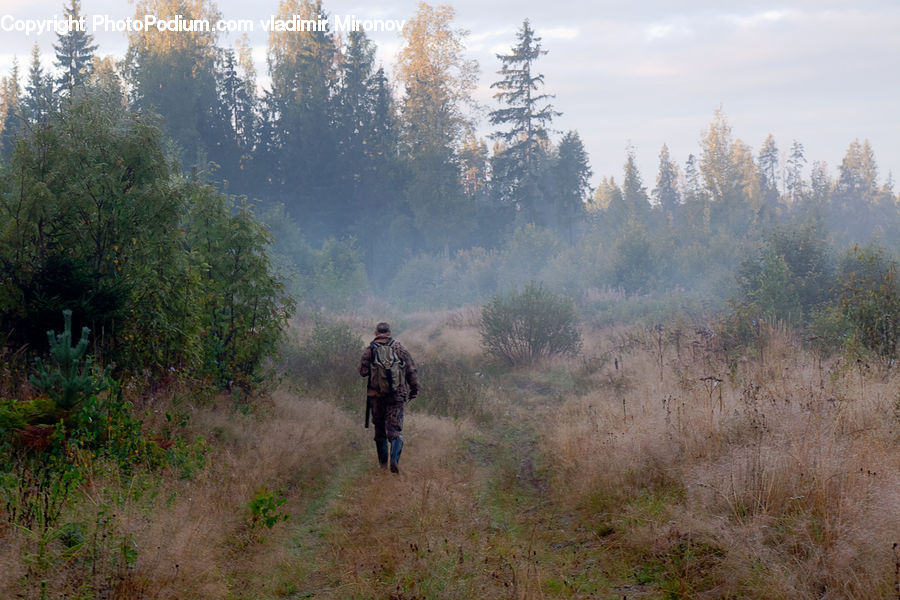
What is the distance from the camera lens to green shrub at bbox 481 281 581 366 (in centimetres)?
1727

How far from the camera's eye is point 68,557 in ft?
14.5

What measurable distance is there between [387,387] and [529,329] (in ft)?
30.6

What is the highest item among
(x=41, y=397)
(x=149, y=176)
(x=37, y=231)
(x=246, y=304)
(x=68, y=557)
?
(x=149, y=176)

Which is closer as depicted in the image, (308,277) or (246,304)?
(246,304)

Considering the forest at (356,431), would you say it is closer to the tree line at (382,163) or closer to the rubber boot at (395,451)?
the rubber boot at (395,451)

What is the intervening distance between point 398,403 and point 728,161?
184ft

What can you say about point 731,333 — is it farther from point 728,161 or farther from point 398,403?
point 728,161

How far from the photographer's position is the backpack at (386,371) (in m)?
8.46

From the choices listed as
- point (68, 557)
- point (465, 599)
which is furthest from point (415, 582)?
point (68, 557)

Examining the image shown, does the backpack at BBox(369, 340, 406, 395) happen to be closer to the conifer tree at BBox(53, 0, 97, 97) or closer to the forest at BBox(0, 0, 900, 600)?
the forest at BBox(0, 0, 900, 600)

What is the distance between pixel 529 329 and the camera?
17281 millimetres

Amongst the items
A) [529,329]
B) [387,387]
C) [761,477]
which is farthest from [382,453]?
[529,329]

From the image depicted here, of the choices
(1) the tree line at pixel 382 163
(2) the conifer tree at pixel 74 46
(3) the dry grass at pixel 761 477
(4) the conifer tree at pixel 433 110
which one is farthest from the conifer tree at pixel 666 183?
(3) the dry grass at pixel 761 477

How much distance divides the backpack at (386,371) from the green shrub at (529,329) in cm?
900
